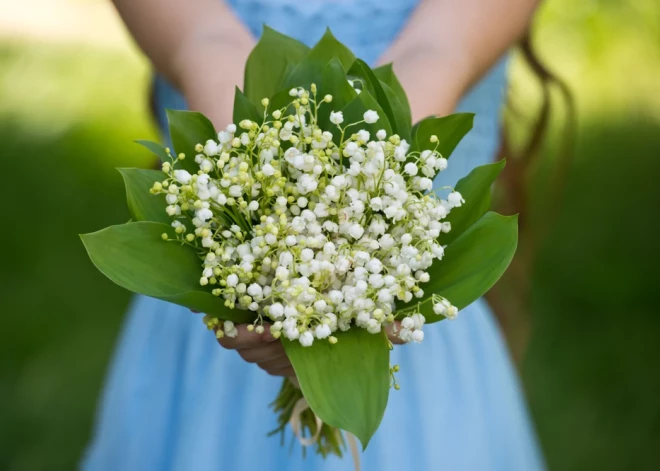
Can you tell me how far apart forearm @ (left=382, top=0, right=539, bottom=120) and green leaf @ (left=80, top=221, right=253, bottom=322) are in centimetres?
50

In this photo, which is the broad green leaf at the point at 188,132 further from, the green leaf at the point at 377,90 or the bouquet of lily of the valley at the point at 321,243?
the green leaf at the point at 377,90

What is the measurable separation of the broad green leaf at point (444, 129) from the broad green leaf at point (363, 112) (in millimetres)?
72

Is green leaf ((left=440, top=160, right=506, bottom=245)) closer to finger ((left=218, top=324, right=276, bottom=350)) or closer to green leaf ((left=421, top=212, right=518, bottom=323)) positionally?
green leaf ((left=421, top=212, right=518, bottom=323))

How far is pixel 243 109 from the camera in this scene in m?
1.08

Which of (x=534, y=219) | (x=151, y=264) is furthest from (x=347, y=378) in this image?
(x=534, y=219)

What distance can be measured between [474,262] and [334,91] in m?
0.27

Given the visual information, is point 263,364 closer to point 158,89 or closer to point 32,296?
point 158,89

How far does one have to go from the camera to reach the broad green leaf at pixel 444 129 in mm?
1079

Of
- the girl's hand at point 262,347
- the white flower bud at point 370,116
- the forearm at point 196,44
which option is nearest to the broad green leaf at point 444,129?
the white flower bud at point 370,116

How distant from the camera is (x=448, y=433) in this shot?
1.52 metres

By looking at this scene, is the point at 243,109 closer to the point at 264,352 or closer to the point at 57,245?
the point at 264,352

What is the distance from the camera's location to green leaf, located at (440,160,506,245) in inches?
42.4

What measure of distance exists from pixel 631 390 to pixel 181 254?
2.96 metres

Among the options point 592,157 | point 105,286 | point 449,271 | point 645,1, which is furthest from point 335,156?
point 645,1
